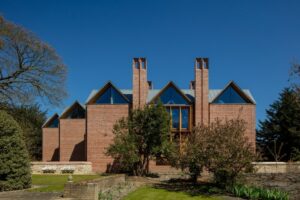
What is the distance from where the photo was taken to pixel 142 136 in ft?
83.9

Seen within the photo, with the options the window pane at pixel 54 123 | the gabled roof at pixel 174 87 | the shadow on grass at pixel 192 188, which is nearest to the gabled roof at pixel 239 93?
the gabled roof at pixel 174 87

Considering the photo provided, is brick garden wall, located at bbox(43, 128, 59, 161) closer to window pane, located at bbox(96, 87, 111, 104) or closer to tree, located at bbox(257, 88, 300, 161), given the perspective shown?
window pane, located at bbox(96, 87, 111, 104)

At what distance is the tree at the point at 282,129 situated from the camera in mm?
36719

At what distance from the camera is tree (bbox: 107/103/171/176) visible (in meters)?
24.9

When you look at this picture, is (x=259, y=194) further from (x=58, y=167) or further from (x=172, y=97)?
(x=58, y=167)

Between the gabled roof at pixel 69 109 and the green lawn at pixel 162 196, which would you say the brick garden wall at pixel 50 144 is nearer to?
the gabled roof at pixel 69 109

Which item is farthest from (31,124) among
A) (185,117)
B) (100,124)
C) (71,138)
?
(185,117)

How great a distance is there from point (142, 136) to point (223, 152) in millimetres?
8967

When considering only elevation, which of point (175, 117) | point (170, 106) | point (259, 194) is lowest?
point (259, 194)

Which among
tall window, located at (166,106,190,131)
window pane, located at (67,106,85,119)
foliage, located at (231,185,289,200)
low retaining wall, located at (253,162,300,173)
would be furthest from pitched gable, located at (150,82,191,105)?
foliage, located at (231,185,289,200)

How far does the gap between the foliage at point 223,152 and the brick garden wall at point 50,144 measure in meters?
21.1

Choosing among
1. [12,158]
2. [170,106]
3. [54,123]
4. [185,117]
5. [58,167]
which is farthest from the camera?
[54,123]

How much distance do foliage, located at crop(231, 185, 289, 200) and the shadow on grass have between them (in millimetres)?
1103

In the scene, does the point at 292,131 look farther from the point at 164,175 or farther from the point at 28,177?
the point at 28,177
